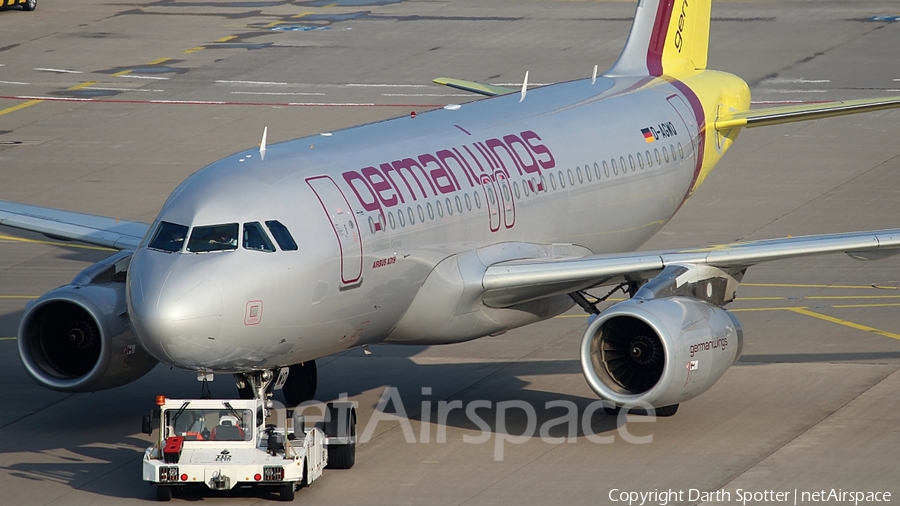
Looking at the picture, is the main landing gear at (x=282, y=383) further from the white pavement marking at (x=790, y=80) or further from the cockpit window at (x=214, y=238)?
the white pavement marking at (x=790, y=80)

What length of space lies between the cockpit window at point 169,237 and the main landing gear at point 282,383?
2304 mm

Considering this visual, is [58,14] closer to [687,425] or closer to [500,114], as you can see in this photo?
[500,114]

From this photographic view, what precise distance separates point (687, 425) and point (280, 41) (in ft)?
136

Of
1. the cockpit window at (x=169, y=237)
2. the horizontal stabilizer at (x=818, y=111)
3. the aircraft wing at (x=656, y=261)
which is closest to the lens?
the cockpit window at (x=169, y=237)

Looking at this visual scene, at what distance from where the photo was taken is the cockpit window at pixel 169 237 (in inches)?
798

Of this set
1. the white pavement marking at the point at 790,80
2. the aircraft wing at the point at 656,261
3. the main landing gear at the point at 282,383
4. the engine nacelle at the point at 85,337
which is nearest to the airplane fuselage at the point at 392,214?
the main landing gear at the point at 282,383

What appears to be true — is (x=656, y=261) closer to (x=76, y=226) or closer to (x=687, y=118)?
(x=687, y=118)

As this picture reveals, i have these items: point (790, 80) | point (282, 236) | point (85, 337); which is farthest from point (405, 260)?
point (790, 80)

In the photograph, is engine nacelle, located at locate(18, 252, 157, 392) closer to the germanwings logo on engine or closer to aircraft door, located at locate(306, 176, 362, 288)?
aircraft door, located at locate(306, 176, 362, 288)

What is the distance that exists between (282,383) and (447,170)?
442 cm

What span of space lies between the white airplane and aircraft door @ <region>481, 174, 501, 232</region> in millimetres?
36

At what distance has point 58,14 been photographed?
68.4m

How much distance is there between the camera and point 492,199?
24.9 m

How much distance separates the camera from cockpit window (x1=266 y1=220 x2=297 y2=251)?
20.5 meters
